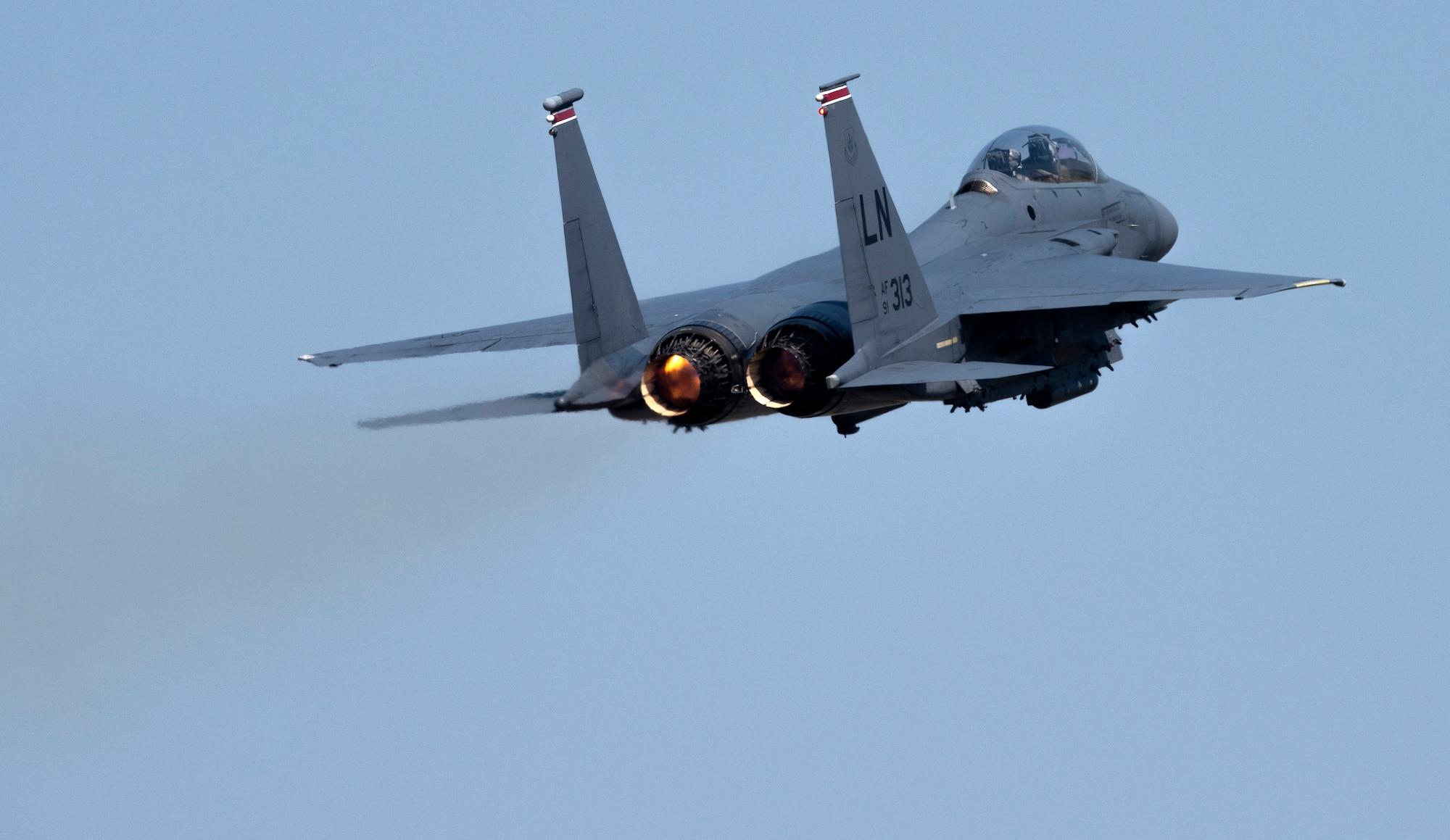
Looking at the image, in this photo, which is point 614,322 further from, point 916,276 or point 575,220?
point 916,276

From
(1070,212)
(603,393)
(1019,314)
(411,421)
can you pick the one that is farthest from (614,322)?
(1070,212)

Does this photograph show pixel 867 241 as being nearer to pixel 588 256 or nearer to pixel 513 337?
pixel 588 256

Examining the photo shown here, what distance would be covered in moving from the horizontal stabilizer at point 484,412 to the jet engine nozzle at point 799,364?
6.81 ft

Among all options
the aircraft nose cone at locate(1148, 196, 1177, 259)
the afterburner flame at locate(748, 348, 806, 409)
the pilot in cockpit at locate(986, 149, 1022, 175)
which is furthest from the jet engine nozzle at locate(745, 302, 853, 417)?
the aircraft nose cone at locate(1148, 196, 1177, 259)

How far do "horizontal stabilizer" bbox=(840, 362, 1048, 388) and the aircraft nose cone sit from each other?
7839mm

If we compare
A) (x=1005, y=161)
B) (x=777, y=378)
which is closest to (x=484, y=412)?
(x=777, y=378)

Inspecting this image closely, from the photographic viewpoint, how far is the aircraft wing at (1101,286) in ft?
75.9

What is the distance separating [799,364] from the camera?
73.9 feet

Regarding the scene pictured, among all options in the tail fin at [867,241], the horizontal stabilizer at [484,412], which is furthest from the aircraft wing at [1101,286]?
the horizontal stabilizer at [484,412]

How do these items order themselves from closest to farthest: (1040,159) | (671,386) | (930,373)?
(930,373) → (671,386) → (1040,159)

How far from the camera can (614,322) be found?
77.9ft

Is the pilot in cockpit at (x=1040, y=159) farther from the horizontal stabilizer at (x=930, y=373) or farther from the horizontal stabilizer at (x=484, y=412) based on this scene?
the horizontal stabilizer at (x=484, y=412)

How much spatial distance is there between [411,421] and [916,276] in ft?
17.5

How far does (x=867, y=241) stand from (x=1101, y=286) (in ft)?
10.2
